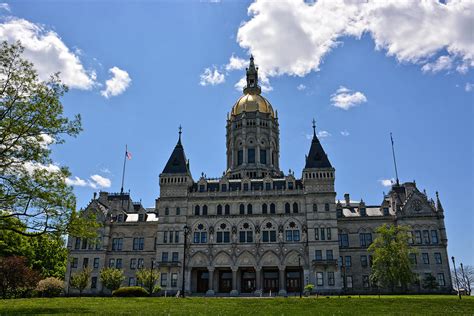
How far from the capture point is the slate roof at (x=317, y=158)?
65.0 m

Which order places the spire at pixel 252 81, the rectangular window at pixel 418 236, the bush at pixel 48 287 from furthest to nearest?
1. the spire at pixel 252 81
2. the rectangular window at pixel 418 236
3. the bush at pixel 48 287

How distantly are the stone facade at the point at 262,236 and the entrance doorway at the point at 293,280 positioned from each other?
0.15m

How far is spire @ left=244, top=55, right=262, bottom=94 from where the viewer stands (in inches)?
3374

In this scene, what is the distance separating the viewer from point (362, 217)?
65.8 metres

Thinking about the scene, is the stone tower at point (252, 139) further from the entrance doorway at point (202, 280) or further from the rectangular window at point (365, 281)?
the rectangular window at point (365, 281)

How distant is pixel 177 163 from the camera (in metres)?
68.7

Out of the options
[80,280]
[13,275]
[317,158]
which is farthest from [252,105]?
[13,275]

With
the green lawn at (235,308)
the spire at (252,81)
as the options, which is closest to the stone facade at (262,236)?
the spire at (252,81)

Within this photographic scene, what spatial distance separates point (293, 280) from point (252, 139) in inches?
1032

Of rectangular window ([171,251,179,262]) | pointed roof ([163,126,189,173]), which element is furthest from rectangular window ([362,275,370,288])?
pointed roof ([163,126,189,173])

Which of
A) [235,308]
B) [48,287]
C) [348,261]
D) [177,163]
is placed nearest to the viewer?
[235,308]

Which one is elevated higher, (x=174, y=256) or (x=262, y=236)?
(x=262, y=236)

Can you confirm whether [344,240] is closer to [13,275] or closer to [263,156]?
[263,156]

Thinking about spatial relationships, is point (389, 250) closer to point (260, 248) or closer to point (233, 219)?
point (260, 248)
